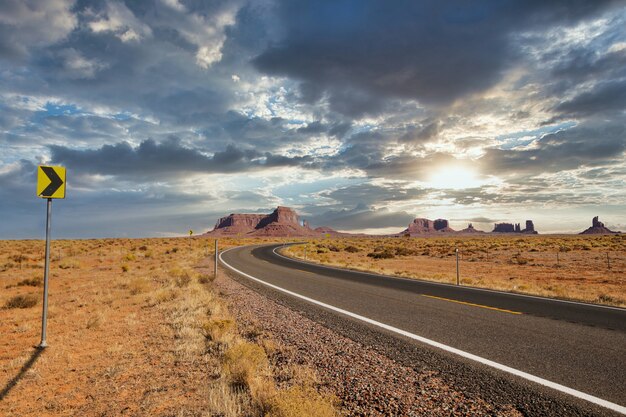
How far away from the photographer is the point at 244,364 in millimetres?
5086

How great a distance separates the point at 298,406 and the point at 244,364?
1.64m

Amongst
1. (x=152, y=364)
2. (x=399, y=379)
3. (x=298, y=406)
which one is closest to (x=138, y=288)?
(x=152, y=364)

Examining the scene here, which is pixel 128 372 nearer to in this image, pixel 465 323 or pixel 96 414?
pixel 96 414

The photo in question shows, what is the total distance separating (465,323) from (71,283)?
18316mm

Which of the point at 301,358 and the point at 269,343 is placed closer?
the point at 301,358

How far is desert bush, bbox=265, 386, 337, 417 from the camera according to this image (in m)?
3.59

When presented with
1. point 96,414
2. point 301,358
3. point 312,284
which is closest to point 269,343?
point 301,358

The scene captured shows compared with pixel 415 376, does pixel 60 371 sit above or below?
below

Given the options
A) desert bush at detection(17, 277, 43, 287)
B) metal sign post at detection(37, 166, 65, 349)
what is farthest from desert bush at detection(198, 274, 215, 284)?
metal sign post at detection(37, 166, 65, 349)

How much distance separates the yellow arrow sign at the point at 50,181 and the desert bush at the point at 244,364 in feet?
14.8

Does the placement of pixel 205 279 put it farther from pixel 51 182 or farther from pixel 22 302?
pixel 51 182

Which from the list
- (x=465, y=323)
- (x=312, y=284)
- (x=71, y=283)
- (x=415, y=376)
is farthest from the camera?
(x=71, y=283)

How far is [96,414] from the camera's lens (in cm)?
452

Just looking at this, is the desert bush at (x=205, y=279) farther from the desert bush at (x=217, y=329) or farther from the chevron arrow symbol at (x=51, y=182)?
the chevron arrow symbol at (x=51, y=182)
